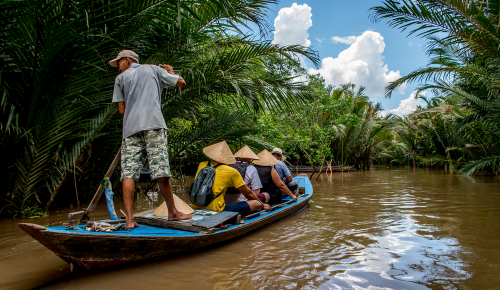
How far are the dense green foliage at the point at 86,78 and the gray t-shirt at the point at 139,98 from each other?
75 centimetres

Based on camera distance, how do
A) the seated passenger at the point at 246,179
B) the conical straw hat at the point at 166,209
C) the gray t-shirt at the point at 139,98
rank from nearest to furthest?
the gray t-shirt at the point at 139,98
the conical straw hat at the point at 166,209
the seated passenger at the point at 246,179

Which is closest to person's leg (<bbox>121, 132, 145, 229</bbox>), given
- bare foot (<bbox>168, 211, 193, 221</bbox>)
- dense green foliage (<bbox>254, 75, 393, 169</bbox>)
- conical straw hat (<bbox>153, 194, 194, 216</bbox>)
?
bare foot (<bbox>168, 211, 193, 221</bbox>)

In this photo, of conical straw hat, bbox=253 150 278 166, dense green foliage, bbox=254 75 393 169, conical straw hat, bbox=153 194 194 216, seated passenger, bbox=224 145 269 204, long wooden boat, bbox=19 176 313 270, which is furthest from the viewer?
dense green foliage, bbox=254 75 393 169

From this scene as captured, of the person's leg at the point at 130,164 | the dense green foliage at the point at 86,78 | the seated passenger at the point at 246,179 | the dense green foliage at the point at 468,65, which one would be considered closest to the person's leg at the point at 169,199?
the person's leg at the point at 130,164

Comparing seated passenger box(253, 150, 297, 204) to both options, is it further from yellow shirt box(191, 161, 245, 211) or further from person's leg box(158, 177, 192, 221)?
person's leg box(158, 177, 192, 221)

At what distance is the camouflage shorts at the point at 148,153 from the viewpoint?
10.7ft

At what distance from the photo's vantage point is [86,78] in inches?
184

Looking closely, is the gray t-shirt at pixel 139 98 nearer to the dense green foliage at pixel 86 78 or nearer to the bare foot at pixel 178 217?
the dense green foliage at pixel 86 78

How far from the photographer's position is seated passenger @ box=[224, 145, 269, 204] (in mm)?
5043

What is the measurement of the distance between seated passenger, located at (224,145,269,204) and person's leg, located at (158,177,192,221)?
133cm

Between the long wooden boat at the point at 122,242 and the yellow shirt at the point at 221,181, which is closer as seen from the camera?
the long wooden boat at the point at 122,242

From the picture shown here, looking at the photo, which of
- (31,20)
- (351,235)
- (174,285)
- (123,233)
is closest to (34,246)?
(123,233)

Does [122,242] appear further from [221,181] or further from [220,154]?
[220,154]

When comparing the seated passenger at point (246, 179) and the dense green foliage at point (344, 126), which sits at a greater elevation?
the dense green foliage at point (344, 126)
